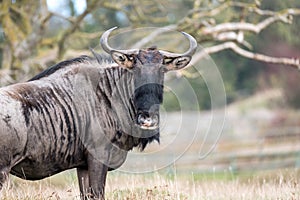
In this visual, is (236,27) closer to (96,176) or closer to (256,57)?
(256,57)

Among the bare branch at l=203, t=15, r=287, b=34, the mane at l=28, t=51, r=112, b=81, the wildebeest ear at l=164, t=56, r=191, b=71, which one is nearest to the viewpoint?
the mane at l=28, t=51, r=112, b=81

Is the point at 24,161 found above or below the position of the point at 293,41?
below

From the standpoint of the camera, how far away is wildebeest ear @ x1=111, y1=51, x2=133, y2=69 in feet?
27.3

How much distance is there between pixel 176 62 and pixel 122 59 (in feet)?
2.51

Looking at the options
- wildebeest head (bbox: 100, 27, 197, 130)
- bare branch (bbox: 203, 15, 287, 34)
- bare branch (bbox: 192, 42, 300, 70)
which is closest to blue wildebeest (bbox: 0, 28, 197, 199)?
wildebeest head (bbox: 100, 27, 197, 130)

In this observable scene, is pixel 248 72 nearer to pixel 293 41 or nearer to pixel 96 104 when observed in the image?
pixel 293 41

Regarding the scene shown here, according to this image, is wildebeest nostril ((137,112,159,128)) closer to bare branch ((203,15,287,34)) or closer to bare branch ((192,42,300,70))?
bare branch ((192,42,300,70))

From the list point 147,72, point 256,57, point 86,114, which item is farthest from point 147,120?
point 256,57

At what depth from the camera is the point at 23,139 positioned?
7254 mm

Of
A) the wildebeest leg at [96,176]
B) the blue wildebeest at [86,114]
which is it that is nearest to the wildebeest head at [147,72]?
the blue wildebeest at [86,114]

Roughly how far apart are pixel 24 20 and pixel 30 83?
907 centimetres

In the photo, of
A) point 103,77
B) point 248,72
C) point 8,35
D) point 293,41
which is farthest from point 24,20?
point 248,72

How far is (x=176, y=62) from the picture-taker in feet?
28.2

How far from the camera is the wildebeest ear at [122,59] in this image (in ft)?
27.3
